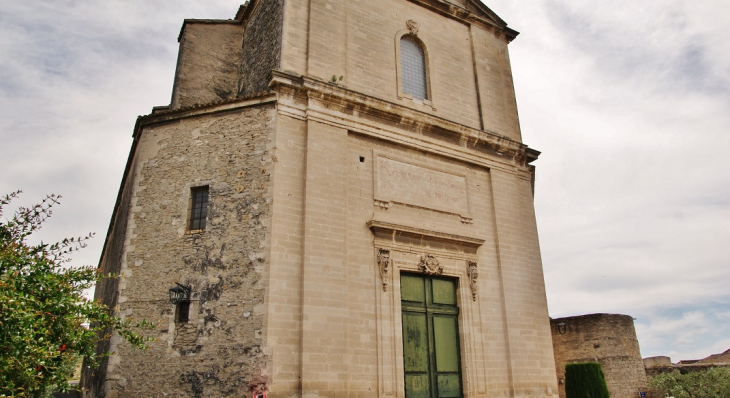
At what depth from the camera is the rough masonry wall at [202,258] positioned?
33.4 feet

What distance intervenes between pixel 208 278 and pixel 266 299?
1366 millimetres

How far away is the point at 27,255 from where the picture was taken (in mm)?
8156

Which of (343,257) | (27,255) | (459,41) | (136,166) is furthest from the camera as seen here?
(459,41)

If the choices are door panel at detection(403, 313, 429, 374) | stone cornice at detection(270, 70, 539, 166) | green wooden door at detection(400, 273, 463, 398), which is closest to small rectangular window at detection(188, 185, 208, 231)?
stone cornice at detection(270, 70, 539, 166)

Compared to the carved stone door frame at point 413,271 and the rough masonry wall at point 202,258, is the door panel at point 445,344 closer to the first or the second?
the carved stone door frame at point 413,271

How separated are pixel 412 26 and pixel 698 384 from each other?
14.4m

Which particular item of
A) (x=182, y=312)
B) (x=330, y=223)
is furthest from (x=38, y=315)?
(x=330, y=223)

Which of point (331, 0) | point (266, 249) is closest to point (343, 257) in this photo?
point (266, 249)

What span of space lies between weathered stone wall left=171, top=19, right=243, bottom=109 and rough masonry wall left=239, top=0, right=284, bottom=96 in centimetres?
39

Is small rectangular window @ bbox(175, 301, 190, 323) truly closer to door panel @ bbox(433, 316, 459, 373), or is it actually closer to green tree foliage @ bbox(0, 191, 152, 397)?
green tree foliage @ bbox(0, 191, 152, 397)

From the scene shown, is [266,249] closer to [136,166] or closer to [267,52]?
[136,166]

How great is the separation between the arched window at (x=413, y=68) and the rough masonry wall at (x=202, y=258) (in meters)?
4.60

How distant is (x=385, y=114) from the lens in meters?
13.5

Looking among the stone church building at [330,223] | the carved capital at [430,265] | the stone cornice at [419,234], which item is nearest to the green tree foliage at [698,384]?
the stone church building at [330,223]
